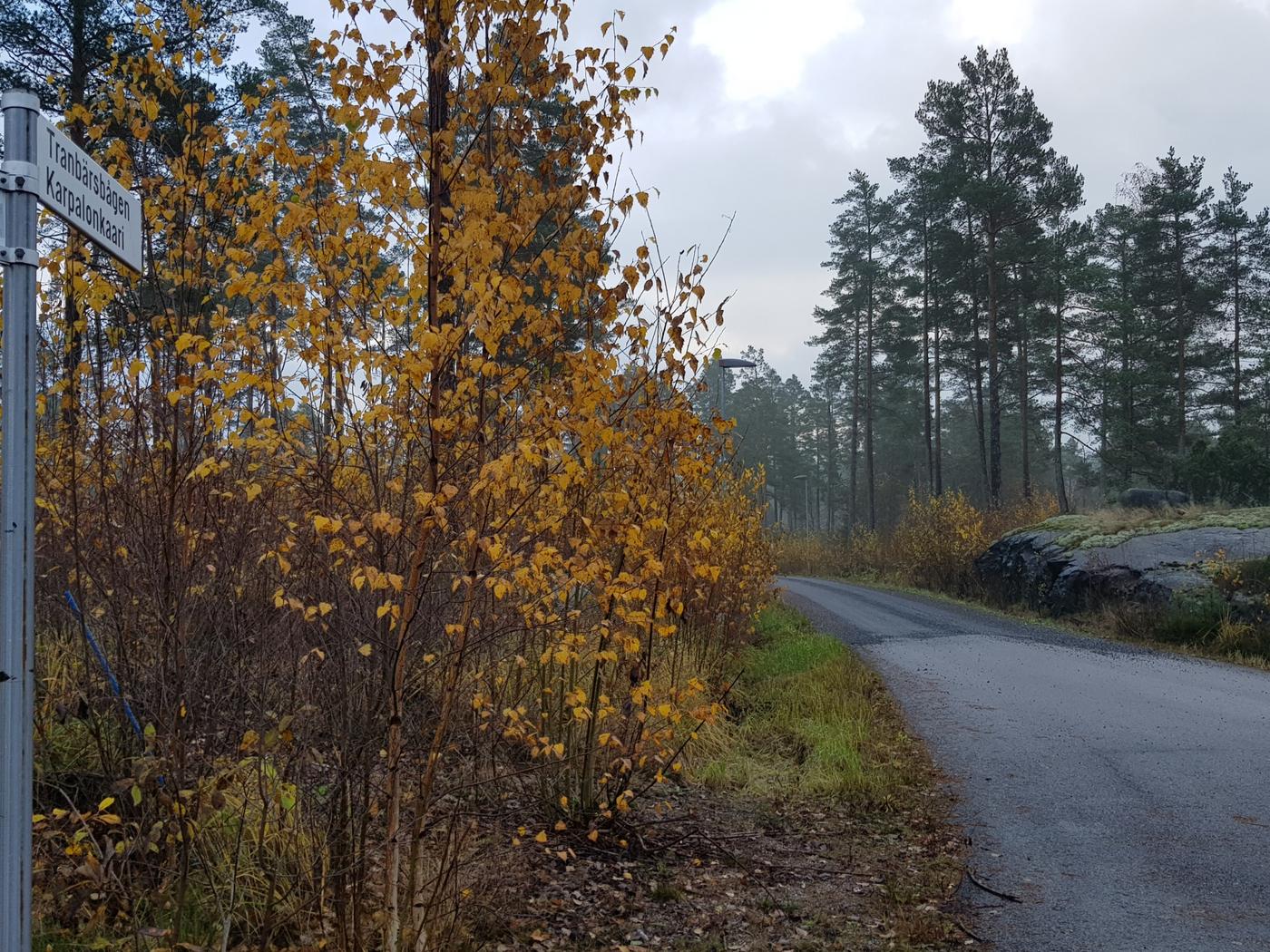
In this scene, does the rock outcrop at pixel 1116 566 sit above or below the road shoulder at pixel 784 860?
above

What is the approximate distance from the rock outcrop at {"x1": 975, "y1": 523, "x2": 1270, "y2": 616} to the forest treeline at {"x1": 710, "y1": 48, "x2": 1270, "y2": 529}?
15.6 ft

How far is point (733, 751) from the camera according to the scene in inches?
256

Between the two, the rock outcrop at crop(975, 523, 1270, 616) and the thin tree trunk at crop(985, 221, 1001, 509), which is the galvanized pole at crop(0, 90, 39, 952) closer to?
the rock outcrop at crop(975, 523, 1270, 616)

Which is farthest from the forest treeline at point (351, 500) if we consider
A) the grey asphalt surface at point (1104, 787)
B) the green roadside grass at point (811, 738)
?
the grey asphalt surface at point (1104, 787)

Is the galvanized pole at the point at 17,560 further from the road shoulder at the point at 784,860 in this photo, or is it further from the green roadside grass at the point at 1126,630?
the green roadside grass at the point at 1126,630

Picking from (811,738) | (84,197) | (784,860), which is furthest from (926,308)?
(84,197)

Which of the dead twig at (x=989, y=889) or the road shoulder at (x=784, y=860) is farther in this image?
the dead twig at (x=989, y=889)

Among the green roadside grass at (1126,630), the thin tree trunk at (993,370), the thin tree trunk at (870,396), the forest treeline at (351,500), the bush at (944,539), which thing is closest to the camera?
the forest treeline at (351,500)

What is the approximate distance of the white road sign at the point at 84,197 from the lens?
5.77 feet

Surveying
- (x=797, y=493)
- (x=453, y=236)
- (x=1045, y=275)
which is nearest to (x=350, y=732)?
(x=453, y=236)

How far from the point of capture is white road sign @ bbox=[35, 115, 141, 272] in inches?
69.3

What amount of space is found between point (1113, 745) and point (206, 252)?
6.61 metres

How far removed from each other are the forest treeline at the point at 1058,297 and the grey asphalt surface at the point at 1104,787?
976cm

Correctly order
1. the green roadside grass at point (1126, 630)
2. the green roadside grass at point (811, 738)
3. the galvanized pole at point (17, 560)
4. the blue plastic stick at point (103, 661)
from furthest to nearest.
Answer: the green roadside grass at point (1126, 630), the green roadside grass at point (811, 738), the blue plastic stick at point (103, 661), the galvanized pole at point (17, 560)
